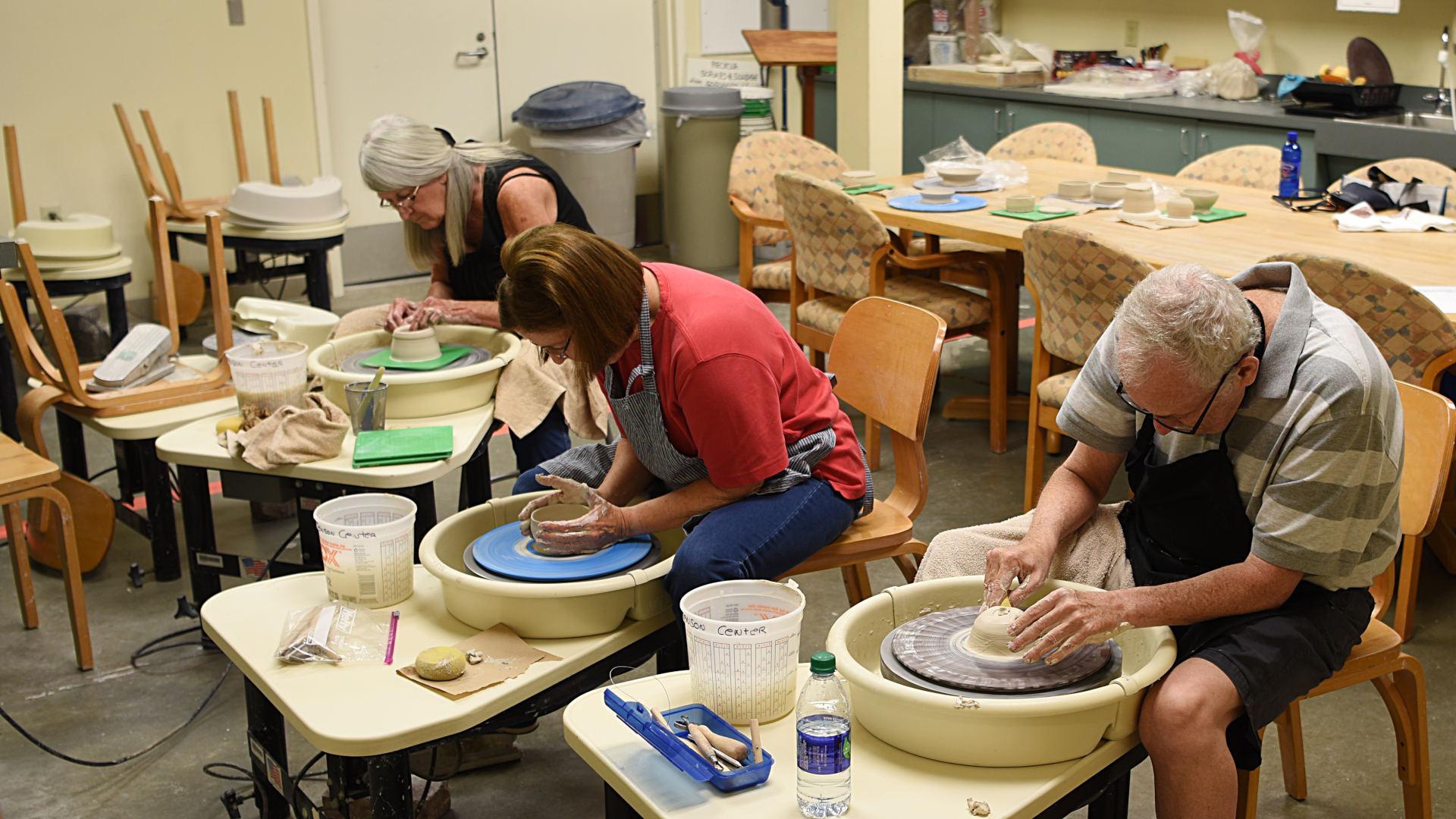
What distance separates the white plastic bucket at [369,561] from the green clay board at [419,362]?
0.93 metres

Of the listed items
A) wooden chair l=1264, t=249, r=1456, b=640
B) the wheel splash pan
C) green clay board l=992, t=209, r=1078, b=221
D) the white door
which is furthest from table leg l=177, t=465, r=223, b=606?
A: the white door

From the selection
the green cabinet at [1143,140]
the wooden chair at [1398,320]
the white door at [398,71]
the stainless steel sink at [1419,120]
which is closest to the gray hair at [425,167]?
the wooden chair at [1398,320]

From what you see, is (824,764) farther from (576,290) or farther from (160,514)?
(160,514)

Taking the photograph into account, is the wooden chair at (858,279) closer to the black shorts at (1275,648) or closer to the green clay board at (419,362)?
the green clay board at (419,362)

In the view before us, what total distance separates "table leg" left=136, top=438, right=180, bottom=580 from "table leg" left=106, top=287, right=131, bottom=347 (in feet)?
6.52

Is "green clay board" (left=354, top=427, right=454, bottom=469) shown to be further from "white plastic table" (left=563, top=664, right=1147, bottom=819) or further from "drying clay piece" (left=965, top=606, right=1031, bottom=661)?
"drying clay piece" (left=965, top=606, right=1031, bottom=661)

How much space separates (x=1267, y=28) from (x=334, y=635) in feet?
19.6

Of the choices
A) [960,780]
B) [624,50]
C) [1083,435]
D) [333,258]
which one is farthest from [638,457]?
[624,50]

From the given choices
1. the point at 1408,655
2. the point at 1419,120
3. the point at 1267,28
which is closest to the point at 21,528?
the point at 1408,655

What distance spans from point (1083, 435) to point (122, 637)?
242 cm

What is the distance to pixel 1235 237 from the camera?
3.92 m

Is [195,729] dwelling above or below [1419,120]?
below

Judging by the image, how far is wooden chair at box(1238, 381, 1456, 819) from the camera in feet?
6.68

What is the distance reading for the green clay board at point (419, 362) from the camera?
3.08 meters
